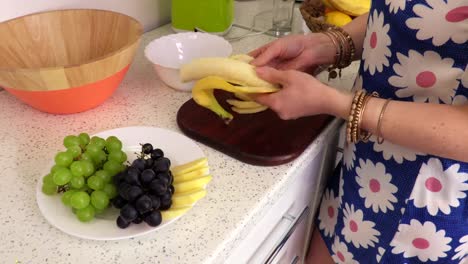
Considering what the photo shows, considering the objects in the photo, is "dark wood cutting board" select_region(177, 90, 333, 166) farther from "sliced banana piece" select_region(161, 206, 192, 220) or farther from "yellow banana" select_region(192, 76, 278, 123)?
"sliced banana piece" select_region(161, 206, 192, 220)

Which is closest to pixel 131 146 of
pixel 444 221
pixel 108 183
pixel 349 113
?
pixel 108 183

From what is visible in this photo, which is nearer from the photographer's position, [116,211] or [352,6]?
[116,211]

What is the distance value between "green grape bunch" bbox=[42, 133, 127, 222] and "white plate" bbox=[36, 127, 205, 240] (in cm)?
1

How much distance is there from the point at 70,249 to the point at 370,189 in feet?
1.64

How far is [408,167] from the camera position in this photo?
2.12ft

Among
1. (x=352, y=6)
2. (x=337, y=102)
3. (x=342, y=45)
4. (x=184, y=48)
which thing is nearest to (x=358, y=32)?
(x=342, y=45)

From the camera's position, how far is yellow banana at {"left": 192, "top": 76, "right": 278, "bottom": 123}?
658mm

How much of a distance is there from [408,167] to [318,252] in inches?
15.3

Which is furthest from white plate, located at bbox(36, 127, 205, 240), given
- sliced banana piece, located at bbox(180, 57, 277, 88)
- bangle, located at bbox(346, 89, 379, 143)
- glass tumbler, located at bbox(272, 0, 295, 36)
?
glass tumbler, located at bbox(272, 0, 295, 36)

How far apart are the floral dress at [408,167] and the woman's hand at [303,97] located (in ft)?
0.28

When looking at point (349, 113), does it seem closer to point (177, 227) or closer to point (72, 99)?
point (177, 227)

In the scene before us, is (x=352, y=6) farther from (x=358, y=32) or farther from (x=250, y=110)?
(x=250, y=110)

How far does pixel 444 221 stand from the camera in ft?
2.16

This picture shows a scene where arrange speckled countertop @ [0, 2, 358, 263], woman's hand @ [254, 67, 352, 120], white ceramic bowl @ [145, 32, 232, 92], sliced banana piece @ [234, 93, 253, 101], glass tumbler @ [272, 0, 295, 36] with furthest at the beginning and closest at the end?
glass tumbler @ [272, 0, 295, 36] < white ceramic bowl @ [145, 32, 232, 92] < sliced banana piece @ [234, 93, 253, 101] < woman's hand @ [254, 67, 352, 120] < speckled countertop @ [0, 2, 358, 263]
